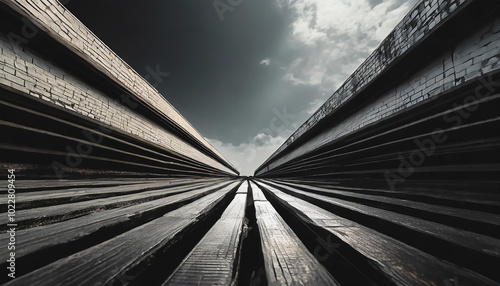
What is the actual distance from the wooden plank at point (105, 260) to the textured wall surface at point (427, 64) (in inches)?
117

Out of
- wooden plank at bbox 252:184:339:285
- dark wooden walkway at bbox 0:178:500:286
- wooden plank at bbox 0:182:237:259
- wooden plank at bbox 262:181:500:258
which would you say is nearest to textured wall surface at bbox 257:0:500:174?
dark wooden walkway at bbox 0:178:500:286

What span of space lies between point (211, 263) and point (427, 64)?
3.32m

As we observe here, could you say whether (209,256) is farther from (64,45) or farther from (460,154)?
(64,45)

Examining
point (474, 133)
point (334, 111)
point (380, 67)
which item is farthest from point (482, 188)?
point (334, 111)

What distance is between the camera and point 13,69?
85.9 inches

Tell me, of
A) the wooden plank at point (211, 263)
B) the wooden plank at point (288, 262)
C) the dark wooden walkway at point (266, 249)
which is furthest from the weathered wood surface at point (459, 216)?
the wooden plank at point (211, 263)

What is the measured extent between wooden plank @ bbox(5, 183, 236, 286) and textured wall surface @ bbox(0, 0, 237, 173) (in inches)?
91.6

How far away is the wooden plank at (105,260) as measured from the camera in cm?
45

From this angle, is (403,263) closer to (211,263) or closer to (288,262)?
(288,262)

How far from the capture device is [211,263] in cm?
59

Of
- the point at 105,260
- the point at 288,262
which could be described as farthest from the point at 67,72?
the point at 288,262

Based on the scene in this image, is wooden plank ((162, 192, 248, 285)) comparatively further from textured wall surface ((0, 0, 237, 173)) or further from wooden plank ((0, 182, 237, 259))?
textured wall surface ((0, 0, 237, 173))

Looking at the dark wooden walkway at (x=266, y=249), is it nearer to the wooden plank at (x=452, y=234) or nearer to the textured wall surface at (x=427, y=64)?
the wooden plank at (x=452, y=234)

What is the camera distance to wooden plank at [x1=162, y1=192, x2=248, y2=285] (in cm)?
51
